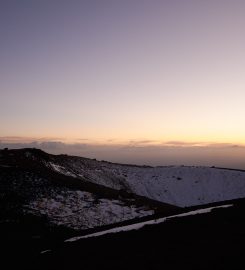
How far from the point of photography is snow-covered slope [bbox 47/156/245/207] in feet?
151

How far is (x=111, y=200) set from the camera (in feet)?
91.8

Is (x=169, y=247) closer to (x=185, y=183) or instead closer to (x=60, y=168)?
(x=60, y=168)

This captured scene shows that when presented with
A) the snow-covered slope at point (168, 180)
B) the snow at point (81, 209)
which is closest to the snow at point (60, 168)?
the snow-covered slope at point (168, 180)

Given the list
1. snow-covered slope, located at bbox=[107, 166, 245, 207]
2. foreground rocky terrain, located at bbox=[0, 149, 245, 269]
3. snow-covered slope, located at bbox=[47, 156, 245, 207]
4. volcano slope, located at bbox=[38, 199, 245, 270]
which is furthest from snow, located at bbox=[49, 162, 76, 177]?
volcano slope, located at bbox=[38, 199, 245, 270]

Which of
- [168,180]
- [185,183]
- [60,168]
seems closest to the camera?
[60,168]

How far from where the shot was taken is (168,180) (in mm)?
51594

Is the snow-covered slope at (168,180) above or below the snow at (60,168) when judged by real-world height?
below

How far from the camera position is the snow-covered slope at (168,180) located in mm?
46156

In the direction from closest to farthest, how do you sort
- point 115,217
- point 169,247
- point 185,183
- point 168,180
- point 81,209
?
point 169,247
point 115,217
point 81,209
point 185,183
point 168,180

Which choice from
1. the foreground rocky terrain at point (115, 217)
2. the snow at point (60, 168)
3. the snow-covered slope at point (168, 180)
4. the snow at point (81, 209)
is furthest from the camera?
the snow-covered slope at point (168, 180)

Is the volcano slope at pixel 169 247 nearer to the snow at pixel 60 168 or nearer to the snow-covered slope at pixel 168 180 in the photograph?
the snow at pixel 60 168

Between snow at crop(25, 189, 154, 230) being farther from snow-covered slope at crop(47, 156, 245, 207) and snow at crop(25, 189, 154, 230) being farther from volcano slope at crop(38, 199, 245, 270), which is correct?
snow-covered slope at crop(47, 156, 245, 207)

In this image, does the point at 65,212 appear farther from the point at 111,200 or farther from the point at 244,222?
the point at 244,222

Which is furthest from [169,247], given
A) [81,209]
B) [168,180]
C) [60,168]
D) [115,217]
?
[168,180]
